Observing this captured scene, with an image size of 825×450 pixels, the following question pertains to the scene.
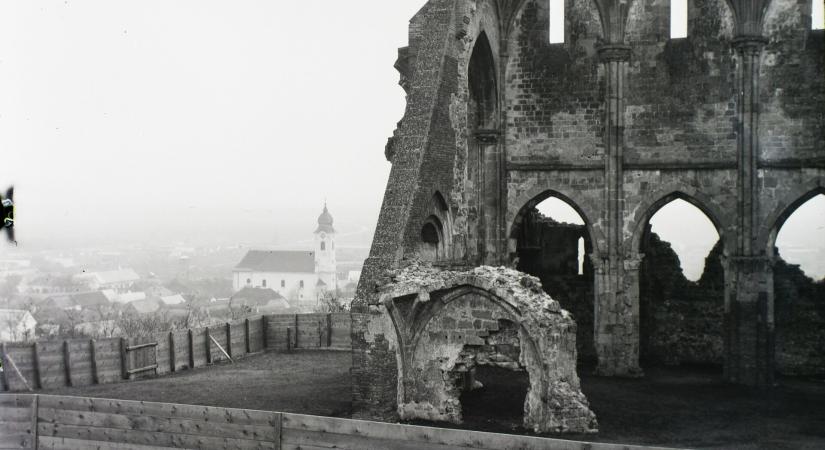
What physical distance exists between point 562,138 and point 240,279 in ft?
Answer: 295

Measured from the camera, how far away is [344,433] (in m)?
9.87

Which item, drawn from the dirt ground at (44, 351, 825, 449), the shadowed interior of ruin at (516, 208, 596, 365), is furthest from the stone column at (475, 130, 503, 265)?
the dirt ground at (44, 351, 825, 449)

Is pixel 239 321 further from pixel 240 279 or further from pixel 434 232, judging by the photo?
pixel 240 279

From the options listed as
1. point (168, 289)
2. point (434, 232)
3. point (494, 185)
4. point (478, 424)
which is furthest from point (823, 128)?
point (168, 289)

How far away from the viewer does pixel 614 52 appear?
19.4 metres

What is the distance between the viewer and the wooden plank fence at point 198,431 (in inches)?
376

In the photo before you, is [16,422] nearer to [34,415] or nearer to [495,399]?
[34,415]

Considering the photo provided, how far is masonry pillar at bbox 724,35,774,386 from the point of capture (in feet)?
60.7

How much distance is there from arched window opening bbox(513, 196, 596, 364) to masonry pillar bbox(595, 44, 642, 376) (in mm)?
2306

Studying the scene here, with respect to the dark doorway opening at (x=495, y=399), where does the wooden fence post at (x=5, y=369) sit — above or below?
above

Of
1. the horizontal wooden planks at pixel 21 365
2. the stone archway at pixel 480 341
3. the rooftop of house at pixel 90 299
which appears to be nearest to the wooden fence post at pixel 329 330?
the horizontal wooden planks at pixel 21 365

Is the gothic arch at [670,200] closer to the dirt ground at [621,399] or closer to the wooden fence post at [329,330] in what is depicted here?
the dirt ground at [621,399]

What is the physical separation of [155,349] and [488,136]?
29.1ft

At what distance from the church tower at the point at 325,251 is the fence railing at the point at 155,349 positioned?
7604cm
